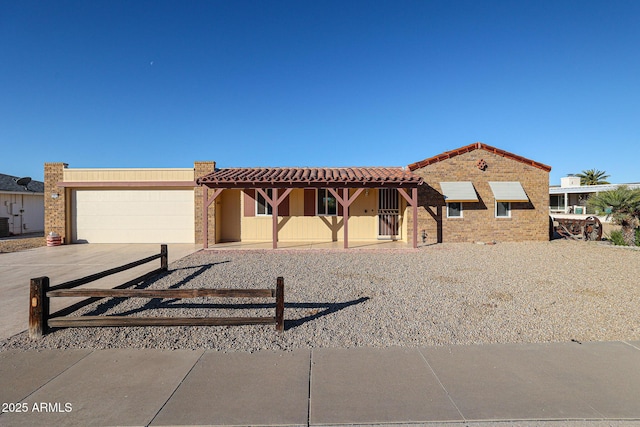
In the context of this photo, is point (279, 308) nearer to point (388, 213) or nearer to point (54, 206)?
point (388, 213)

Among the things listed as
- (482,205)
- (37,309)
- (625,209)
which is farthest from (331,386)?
(625,209)

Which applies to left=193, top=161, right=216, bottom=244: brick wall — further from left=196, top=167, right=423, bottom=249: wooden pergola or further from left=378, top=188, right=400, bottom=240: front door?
left=378, top=188, right=400, bottom=240: front door

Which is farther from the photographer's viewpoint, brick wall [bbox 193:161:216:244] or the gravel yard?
brick wall [bbox 193:161:216:244]

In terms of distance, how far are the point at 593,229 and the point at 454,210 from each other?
21.7ft

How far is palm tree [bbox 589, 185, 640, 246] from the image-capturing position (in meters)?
12.3

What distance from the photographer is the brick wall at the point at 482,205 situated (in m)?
13.6

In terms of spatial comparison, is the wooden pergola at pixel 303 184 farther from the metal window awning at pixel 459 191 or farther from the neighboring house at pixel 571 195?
the neighboring house at pixel 571 195

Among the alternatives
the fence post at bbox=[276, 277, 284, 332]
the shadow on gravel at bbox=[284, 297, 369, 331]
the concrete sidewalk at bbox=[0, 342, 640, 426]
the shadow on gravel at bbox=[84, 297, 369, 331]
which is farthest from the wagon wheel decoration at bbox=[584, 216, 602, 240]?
the fence post at bbox=[276, 277, 284, 332]

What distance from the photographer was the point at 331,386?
311 centimetres

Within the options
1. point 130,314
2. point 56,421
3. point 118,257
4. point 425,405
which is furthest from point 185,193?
point 425,405

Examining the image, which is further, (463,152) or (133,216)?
(133,216)

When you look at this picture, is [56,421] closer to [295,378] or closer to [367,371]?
[295,378]

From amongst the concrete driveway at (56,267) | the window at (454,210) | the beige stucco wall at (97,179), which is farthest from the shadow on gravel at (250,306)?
the window at (454,210)

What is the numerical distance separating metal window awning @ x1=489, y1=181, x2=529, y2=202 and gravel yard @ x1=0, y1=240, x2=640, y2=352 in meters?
3.93
